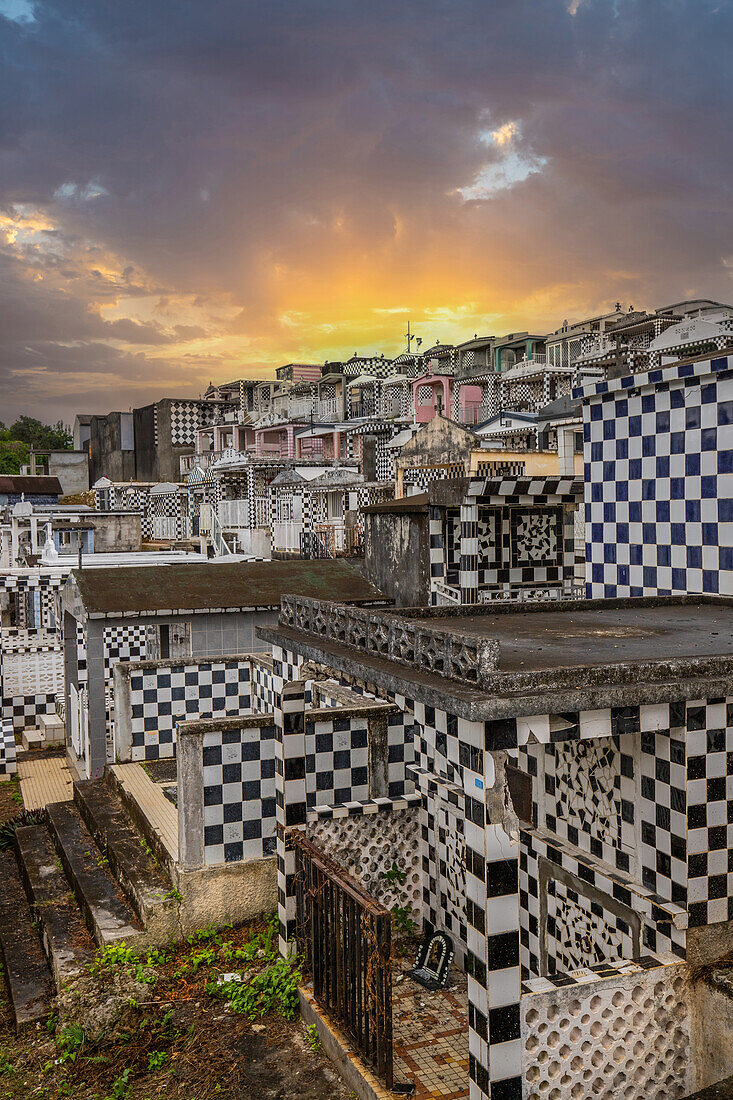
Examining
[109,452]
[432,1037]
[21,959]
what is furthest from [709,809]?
[109,452]

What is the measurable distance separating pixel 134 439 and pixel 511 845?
63.4 metres

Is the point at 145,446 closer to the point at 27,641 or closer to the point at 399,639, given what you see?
the point at 27,641

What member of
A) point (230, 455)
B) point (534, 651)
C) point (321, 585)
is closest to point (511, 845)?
point (534, 651)

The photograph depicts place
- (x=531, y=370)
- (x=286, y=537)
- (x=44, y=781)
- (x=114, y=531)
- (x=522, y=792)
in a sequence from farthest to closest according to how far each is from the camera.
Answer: (x=531, y=370)
(x=114, y=531)
(x=286, y=537)
(x=44, y=781)
(x=522, y=792)

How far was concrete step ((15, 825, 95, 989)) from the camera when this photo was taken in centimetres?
662

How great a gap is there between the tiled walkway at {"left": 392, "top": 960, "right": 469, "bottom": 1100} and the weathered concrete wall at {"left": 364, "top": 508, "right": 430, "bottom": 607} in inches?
282

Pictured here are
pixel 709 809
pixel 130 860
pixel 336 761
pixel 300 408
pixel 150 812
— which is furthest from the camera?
pixel 300 408

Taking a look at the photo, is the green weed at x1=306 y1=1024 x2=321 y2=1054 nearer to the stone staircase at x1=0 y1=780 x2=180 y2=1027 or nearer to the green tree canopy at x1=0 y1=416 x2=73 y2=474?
the stone staircase at x1=0 y1=780 x2=180 y2=1027

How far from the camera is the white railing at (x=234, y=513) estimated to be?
133 feet

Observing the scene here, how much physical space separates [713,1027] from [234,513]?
1510 inches

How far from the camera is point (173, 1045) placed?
215 inches

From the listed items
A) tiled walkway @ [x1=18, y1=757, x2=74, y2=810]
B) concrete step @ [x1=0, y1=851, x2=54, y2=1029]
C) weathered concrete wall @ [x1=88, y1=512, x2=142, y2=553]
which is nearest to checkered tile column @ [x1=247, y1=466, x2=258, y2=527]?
weathered concrete wall @ [x1=88, y1=512, x2=142, y2=553]

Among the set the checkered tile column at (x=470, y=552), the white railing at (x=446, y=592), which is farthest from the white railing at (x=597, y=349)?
the checkered tile column at (x=470, y=552)

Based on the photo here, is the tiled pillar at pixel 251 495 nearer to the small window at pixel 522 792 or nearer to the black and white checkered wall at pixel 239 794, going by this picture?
the black and white checkered wall at pixel 239 794
